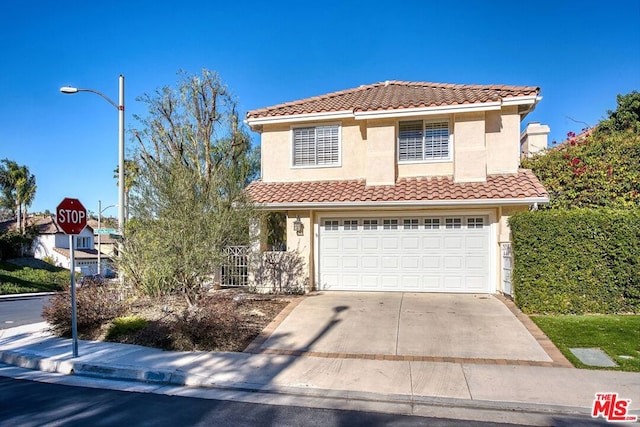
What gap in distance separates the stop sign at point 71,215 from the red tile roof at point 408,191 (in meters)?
5.67

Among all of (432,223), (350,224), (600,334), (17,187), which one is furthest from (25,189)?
(600,334)

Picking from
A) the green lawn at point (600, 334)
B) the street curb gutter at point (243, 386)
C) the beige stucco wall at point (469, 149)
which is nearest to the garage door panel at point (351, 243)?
the beige stucco wall at point (469, 149)

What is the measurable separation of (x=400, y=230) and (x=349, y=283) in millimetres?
2336

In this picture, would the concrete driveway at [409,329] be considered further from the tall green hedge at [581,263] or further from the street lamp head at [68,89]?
the street lamp head at [68,89]

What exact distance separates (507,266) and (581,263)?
77.4 inches

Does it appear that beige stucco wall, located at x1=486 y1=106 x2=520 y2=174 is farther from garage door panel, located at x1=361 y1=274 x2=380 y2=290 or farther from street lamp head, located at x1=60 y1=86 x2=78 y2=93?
street lamp head, located at x1=60 y1=86 x2=78 y2=93

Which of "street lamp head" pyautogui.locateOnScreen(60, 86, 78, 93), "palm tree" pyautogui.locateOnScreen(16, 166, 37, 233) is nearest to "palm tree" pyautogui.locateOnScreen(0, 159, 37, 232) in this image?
"palm tree" pyautogui.locateOnScreen(16, 166, 37, 233)

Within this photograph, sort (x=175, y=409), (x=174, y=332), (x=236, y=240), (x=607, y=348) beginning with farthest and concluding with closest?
(x=236, y=240), (x=174, y=332), (x=607, y=348), (x=175, y=409)

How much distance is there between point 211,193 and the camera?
10055mm

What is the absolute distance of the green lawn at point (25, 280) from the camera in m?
24.9

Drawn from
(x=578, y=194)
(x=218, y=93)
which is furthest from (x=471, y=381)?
(x=218, y=93)

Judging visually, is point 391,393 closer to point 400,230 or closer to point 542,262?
point 542,262

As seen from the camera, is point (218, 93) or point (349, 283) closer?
point (349, 283)

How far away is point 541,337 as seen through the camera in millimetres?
8164
